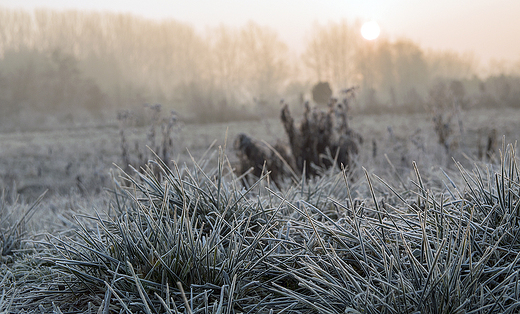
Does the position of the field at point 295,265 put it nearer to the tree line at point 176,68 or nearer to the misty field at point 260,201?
the misty field at point 260,201

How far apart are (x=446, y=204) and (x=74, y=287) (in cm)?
161

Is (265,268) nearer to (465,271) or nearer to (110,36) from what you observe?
(465,271)

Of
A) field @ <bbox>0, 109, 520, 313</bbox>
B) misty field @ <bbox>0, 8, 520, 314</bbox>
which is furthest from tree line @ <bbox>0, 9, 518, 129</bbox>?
field @ <bbox>0, 109, 520, 313</bbox>

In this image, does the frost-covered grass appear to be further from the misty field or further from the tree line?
the tree line

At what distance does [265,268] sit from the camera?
1.45 metres

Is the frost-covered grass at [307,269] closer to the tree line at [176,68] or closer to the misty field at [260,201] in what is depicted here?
the misty field at [260,201]

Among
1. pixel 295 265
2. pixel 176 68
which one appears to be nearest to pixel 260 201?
pixel 295 265

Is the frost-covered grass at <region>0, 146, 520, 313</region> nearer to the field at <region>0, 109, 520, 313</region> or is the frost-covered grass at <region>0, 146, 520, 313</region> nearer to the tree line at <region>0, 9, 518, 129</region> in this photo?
the field at <region>0, 109, 520, 313</region>

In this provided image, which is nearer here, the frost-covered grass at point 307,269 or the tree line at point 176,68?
the frost-covered grass at point 307,269

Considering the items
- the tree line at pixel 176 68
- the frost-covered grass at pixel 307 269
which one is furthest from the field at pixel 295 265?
the tree line at pixel 176 68

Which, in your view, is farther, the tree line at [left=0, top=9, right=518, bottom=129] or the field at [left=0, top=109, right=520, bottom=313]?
the tree line at [left=0, top=9, right=518, bottom=129]

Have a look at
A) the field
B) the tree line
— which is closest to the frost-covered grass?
the field

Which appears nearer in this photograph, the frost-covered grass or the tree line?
the frost-covered grass

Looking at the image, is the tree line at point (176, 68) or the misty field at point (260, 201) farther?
the tree line at point (176, 68)
